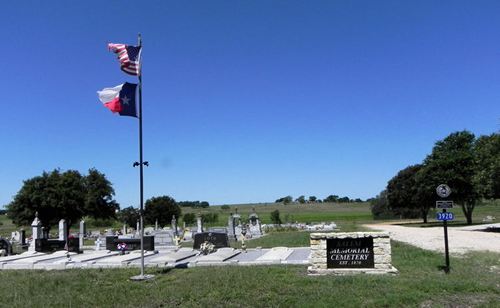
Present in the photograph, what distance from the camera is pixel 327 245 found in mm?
14430

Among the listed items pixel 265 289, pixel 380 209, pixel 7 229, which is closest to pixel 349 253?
pixel 265 289

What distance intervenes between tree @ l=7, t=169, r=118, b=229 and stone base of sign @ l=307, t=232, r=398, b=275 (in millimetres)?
40053

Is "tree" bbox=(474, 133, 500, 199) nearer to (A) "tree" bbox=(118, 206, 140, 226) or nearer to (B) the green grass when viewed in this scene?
(B) the green grass

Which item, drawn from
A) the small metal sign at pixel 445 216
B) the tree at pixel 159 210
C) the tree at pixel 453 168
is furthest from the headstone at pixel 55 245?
the tree at pixel 159 210

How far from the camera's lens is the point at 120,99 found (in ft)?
52.1

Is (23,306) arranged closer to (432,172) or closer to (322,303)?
(322,303)

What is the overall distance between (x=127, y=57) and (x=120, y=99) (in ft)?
4.53

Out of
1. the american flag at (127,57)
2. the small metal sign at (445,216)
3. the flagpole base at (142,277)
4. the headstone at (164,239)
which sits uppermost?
the american flag at (127,57)

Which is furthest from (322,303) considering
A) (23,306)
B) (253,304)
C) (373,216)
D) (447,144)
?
(373,216)

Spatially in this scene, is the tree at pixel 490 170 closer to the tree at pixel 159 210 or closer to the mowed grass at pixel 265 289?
the mowed grass at pixel 265 289

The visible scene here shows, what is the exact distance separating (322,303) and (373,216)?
99313 mm

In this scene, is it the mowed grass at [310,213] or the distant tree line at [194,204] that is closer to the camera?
the mowed grass at [310,213]

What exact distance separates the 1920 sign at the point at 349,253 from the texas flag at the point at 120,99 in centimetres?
750

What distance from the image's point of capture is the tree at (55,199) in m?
48.8
